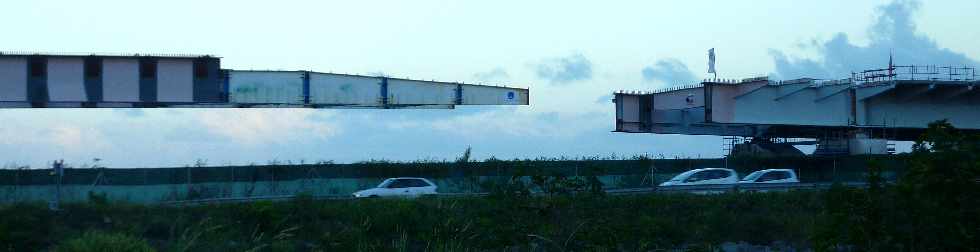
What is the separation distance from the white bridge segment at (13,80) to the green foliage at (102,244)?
14189 millimetres

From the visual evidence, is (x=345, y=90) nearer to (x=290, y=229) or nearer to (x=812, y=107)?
(x=290, y=229)

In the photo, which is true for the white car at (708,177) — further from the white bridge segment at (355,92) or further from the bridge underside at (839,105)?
the bridge underside at (839,105)

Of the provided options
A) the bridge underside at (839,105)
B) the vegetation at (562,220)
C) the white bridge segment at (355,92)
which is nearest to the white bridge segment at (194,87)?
the white bridge segment at (355,92)

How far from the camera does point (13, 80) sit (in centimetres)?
2952

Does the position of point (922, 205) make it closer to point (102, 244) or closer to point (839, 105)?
point (102, 244)

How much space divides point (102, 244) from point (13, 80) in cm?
1566

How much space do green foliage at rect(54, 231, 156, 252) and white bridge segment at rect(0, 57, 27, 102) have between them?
1419 centimetres

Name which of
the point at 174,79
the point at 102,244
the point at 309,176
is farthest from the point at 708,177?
the point at 102,244

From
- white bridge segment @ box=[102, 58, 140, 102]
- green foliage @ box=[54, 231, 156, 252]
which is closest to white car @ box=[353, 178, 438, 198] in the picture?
white bridge segment @ box=[102, 58, 140, 102]

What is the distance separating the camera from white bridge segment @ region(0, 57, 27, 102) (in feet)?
96.6

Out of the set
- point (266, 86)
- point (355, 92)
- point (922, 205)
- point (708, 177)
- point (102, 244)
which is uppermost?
point (266, 86)

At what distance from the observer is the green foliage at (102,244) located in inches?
645

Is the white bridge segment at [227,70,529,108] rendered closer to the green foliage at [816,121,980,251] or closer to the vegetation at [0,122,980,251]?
the vegetation at [0,122,980,251]

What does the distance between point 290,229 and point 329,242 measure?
86 cm
